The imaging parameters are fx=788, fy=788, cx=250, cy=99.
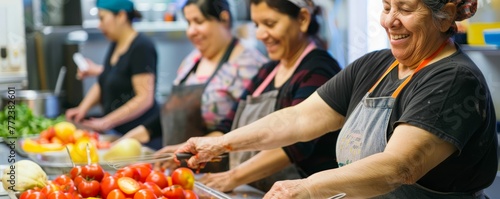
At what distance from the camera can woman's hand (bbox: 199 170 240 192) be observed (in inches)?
102

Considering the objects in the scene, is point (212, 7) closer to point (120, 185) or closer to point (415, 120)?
point (120, 185)

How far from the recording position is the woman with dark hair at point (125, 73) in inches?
175

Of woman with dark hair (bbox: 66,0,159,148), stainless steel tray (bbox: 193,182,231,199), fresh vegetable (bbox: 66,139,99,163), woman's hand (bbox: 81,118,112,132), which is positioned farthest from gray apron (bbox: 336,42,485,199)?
woman's hand (bbox: 81,118,112,132)

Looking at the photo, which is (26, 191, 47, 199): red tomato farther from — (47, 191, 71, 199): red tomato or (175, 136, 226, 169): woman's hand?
(175, 136, 226, 169): woman's hand

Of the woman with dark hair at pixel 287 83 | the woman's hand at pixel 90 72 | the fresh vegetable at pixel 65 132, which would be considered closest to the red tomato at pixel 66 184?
the woman with dark hair at pixel 287 83

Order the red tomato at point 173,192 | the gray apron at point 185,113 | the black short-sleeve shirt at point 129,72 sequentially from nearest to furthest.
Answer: the red tomato at point 173,192 → the gray apron at point 185,113 → the black short-sleeve shirt at point 129,72

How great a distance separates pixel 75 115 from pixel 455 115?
371cm

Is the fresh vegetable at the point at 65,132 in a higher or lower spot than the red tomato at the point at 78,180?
lower

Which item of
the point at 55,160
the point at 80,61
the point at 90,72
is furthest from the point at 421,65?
the point at 80,61

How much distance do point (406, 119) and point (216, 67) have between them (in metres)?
1.77

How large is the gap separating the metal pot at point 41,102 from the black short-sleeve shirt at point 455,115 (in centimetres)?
362

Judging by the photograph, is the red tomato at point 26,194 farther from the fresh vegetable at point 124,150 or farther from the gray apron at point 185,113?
the gray apron at point 185,113

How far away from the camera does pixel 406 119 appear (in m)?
1.64

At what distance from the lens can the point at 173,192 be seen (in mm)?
2119
